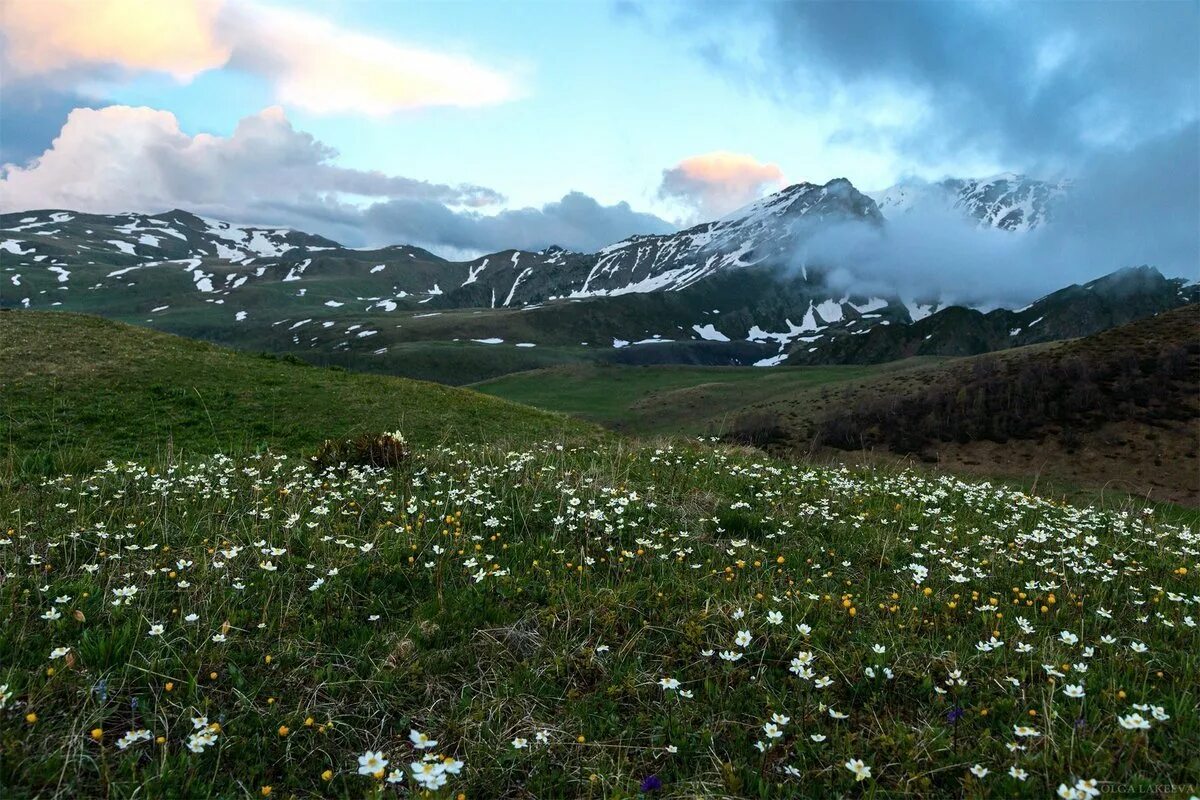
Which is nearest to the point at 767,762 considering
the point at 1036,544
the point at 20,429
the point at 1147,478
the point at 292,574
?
the point at 292,574

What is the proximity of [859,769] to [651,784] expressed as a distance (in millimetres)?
1251

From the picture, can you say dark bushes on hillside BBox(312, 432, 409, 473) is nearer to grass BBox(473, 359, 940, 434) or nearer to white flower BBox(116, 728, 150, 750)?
white flower BBox(116, 728, 150, 750)

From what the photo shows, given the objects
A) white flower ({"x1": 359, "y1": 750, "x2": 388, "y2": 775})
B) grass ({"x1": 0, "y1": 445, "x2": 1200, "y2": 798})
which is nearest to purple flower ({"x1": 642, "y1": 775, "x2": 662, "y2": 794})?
grass ({"x1": 0, "y1": 445, "x2": 1200, "y2": 798})

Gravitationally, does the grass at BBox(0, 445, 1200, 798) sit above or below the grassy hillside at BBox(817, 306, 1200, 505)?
above

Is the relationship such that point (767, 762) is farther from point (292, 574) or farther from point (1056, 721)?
point (292, 574)

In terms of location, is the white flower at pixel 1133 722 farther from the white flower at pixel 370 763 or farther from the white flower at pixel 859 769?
the white flower at pixel 370 763

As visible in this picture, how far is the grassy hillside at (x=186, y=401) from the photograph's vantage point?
1803 cm

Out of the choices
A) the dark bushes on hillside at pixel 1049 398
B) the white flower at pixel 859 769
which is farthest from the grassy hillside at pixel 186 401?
the dark bushes on hillside at pixel 1049 398

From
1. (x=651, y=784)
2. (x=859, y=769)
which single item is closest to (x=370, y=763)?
(x=651, y=784)

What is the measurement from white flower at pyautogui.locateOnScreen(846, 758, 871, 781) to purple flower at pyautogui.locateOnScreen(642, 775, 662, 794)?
115 centimetres

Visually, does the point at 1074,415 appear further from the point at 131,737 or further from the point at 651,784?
the point at 131,737

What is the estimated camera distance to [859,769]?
389 cm

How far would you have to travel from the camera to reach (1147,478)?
4506 centimetres

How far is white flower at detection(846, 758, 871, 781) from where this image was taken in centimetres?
383
